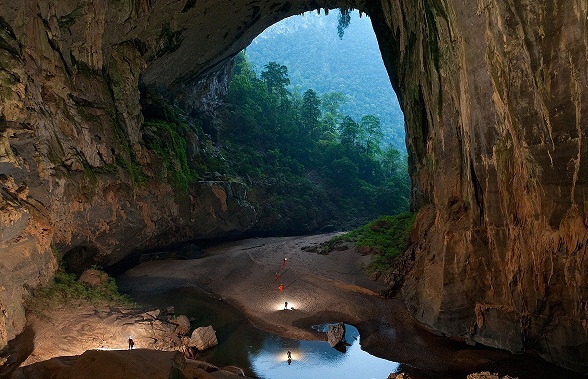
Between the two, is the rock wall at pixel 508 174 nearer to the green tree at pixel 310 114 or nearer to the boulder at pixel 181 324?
the boulder at pixel 181 324

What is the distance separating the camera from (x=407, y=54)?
20.8 metres

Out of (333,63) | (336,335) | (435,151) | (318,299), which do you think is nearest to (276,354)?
(336,335)

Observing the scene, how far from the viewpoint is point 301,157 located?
1807 inches

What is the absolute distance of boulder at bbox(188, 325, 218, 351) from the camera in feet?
45.8

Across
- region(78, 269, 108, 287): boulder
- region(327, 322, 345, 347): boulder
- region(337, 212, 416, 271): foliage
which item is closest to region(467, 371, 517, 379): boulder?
region(327, 322, 345, 347): boulder

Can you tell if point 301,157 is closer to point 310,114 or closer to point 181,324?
point 310,114

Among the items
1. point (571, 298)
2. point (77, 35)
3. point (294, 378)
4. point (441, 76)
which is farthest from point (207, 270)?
point (571, 298)

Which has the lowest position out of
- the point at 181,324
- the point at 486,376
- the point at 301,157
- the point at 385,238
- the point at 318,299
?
the point at 486,376

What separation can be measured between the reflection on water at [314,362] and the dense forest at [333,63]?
105048 mm

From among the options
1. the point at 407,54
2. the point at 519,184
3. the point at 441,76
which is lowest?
the point at 519,184

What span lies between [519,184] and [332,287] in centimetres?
→ 1092

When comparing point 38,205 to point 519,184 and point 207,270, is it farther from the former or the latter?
point 519,184

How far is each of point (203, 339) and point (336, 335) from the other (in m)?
4.98

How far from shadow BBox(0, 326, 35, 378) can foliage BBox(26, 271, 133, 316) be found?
1289 mm
